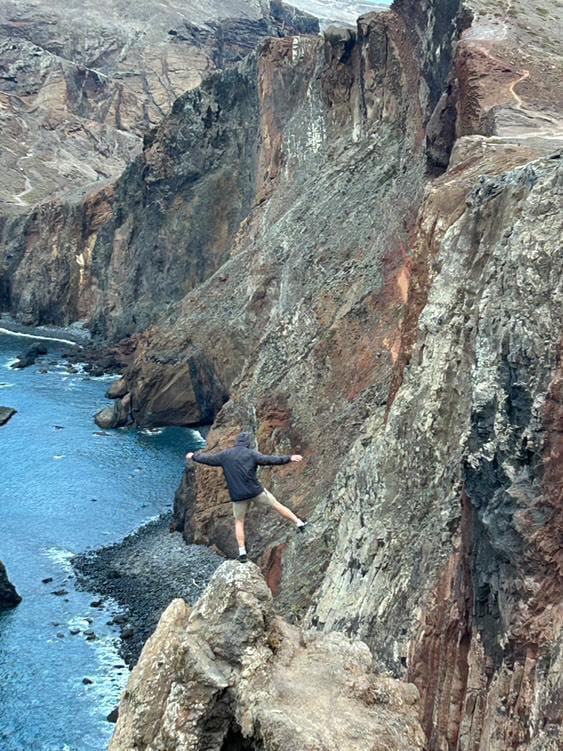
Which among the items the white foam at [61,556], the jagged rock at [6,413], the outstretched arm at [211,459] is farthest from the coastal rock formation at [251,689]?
the jagged rock at [6,413]

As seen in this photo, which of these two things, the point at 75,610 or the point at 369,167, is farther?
the point at 369,167

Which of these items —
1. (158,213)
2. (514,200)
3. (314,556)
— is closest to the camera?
(514,200)

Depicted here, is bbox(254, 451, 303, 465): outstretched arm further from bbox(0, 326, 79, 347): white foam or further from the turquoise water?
bbox(0, 326, 79, 347): white foam

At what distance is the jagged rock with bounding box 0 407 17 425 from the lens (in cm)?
7744

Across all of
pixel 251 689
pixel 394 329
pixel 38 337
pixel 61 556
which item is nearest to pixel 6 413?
pixel 61 556

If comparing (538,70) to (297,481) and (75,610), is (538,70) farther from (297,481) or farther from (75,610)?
(75,610)

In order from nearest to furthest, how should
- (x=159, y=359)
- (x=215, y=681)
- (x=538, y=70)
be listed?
(x=215, y=681)
(x=538, y=70)
(x=159, y=359)

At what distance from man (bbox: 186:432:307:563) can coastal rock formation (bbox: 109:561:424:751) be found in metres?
2.85

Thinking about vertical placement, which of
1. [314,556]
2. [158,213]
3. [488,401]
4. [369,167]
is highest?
[488,401]

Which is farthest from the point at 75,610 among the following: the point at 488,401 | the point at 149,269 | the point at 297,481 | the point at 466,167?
the point at 149,269

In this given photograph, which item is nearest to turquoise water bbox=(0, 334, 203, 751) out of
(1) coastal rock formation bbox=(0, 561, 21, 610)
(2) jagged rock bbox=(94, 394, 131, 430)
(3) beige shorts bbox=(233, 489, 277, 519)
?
(1) coastal rock formation bbox=(0, 561, 21, 610)

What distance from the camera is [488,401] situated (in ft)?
61.7

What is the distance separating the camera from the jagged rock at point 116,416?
77.2m

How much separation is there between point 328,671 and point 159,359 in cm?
6516
